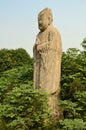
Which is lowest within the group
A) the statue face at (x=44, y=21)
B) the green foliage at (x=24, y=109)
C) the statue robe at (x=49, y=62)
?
the green foliage at (x=24, y=109)

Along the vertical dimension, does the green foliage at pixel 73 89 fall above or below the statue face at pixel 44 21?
below

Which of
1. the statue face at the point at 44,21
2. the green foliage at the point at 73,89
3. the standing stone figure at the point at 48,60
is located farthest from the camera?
the statue face at the point at 44,21

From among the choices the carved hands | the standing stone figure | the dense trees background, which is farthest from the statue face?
the dense trees background

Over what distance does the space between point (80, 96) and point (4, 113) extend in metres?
2.28

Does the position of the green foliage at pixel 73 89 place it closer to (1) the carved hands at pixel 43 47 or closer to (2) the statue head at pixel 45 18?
(1) the carved hands at pixel 43 47

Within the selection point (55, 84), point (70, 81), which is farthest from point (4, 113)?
point (70, 81)

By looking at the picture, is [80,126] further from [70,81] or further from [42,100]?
[70,81]

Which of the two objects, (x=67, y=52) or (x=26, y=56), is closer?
(x=67, y=52)

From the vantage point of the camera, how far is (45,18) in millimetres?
10531

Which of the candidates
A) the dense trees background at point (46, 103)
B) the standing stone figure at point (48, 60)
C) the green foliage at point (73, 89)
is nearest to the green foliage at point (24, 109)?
the dense trees background at point (46, 103)

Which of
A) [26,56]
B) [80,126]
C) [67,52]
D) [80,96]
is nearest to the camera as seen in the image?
[80,126]

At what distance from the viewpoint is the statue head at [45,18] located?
10523 millimetres

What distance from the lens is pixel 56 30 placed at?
1041cm

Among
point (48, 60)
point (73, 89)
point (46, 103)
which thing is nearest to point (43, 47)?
point (48, 60)
